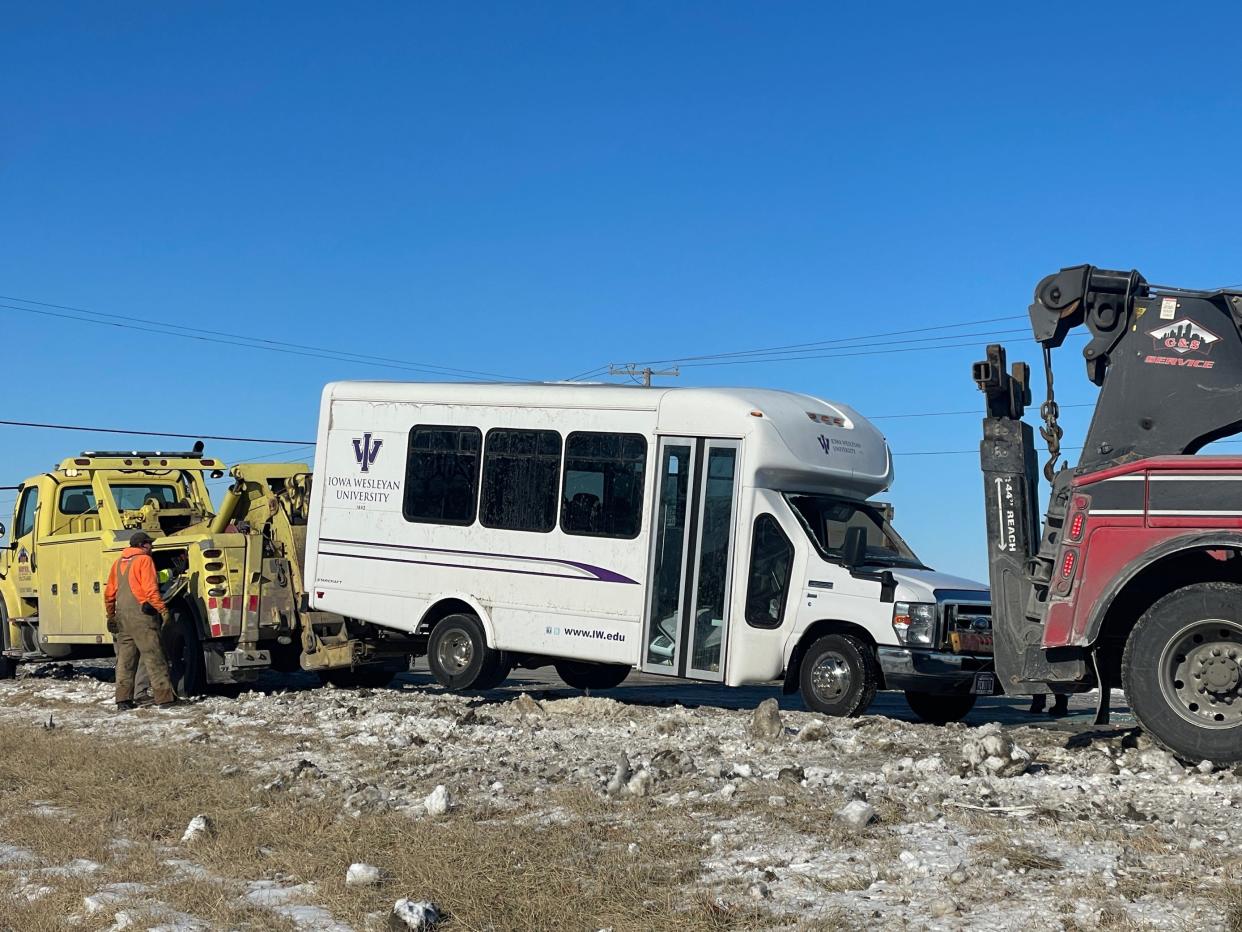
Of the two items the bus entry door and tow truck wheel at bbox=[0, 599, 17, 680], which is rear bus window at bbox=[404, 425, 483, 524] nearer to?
the bus entry door

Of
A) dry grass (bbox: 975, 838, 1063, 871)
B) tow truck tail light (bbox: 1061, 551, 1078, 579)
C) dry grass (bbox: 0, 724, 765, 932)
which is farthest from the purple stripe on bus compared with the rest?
dry grass (bbox: 975, 838, 1063, 871)

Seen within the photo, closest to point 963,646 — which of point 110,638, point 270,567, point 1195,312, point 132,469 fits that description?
point 1195,312

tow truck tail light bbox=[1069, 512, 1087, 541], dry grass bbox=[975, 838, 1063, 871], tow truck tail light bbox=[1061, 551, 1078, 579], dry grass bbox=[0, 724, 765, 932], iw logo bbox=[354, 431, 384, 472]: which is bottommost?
dry grass bbox=[0, 724, 765, 932]

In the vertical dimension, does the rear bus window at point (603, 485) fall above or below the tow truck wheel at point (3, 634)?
above

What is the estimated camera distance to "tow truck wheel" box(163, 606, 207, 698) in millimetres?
15086

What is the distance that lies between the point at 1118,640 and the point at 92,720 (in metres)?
9.15

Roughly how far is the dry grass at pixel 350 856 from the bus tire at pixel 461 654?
15.7 ft

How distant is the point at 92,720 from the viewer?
1323 cm

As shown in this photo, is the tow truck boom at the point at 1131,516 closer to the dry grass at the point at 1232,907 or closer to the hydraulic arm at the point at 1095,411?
the hydraulic arm at the point at 1095,411

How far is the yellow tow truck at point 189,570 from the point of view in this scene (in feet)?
49.0

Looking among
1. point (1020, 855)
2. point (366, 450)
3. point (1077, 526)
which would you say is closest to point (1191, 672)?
point (1077, 526)

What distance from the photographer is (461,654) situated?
14281mm

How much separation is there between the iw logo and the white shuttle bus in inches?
0.7

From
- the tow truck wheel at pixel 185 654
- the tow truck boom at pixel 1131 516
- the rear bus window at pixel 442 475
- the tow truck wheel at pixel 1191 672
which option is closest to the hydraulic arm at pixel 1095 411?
the tow truck boom at pixel 1131 516
